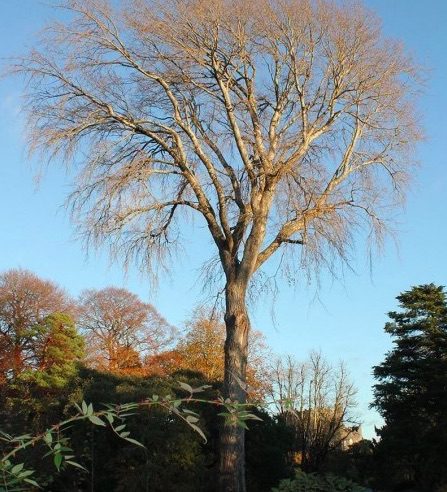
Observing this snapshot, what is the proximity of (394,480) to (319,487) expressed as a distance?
41.4 ft

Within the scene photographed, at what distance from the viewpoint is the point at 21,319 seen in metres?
31.6

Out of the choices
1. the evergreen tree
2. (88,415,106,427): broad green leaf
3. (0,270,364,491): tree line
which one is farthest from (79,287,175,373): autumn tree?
(88,415,106,427): broad green leaf

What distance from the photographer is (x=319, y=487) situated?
804cm

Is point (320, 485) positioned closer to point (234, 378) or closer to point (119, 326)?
point (234, 378)

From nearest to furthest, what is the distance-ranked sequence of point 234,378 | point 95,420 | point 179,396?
point 95,420
point 234,378
point 179,396

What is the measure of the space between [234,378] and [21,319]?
24.5 m

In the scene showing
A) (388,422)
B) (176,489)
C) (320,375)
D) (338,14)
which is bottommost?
(176,489)

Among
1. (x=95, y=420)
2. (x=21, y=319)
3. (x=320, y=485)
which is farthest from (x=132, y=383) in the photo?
(x=21, y=319)

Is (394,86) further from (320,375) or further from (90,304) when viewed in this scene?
(90,304)

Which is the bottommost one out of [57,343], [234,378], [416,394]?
[234,378]

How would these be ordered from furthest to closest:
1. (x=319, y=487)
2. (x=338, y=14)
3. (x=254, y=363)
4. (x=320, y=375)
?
(x=254, y=363), (x=320, y=375), (x=338, y=14), (x=319, y=487)

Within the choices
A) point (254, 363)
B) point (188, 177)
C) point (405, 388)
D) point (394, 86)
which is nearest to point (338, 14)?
point (394, 86)

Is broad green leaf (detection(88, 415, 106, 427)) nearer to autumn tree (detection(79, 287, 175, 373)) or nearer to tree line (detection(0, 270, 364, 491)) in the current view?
tree line (detection(0, 270, 364, 491))

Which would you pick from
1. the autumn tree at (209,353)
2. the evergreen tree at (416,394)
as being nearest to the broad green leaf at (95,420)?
the evergreen tree at (416,394)
